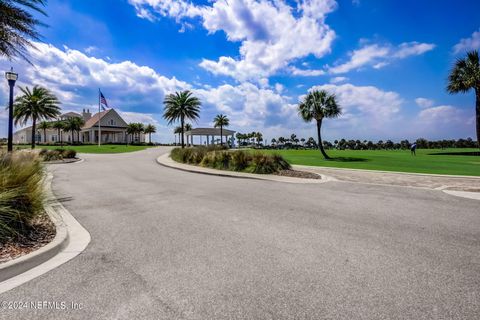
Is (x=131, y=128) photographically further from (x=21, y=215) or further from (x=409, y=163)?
(x=21, y=215)

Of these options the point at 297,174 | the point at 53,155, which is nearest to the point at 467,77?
the point at 297,174

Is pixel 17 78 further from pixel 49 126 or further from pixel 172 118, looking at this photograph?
pixel 49 126

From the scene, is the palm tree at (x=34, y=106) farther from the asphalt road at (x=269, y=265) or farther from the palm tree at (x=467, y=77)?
the palm tree at (x=467, y=77)

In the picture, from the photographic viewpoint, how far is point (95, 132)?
66250 mm

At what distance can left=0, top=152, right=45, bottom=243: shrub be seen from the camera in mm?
4230

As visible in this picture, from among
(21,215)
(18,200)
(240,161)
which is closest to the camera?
(21,215)

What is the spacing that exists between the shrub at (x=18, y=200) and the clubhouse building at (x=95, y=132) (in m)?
64.2

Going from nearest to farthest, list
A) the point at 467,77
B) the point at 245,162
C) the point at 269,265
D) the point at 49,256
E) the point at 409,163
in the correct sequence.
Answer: the point at 269,265, the point at 49,256, the point at 245,162, the point at 409,163, the point at 467,77

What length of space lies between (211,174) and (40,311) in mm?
12309

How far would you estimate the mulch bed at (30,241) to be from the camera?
376 cm

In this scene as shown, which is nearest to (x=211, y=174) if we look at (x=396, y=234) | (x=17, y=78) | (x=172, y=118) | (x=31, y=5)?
(x=31, y=5)

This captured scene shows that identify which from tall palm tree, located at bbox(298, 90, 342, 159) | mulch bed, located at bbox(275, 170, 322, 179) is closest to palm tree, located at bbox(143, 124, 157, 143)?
tall palm tree, located at bbox(298, 90, 342, 159)

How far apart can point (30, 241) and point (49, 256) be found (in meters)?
0.67

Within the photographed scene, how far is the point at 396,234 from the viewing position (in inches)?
195
